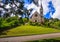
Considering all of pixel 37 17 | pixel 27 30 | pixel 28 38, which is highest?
pixel 37 17

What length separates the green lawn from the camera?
5.90 m

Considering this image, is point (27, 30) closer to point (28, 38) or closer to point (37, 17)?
point (28, 38)

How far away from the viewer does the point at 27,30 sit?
5.96m

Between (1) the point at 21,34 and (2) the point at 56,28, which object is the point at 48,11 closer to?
(2) the point at 56,28

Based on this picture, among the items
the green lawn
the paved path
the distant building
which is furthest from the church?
the paved path

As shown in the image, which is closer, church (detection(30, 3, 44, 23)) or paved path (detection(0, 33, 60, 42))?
paved path (detection(0, 33, 60, 42))

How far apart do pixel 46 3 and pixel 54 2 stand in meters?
0.24

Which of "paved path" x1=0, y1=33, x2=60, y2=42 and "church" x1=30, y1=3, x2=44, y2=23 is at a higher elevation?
"church" x1=30, y1=3, x2=44, y2=23

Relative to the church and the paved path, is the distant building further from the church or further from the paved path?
the paved path

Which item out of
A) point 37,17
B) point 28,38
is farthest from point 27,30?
point 37,17

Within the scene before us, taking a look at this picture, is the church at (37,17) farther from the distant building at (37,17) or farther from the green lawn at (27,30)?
the green lawn at (27,30)

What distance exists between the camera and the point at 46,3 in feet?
20.2

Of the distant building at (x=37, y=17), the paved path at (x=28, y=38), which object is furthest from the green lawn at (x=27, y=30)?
the distant building at (x=37, y=17)

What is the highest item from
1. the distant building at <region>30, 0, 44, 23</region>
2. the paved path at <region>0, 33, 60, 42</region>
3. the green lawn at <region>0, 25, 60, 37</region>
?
the distant building at <region>30, 0, 44, 23</region>
